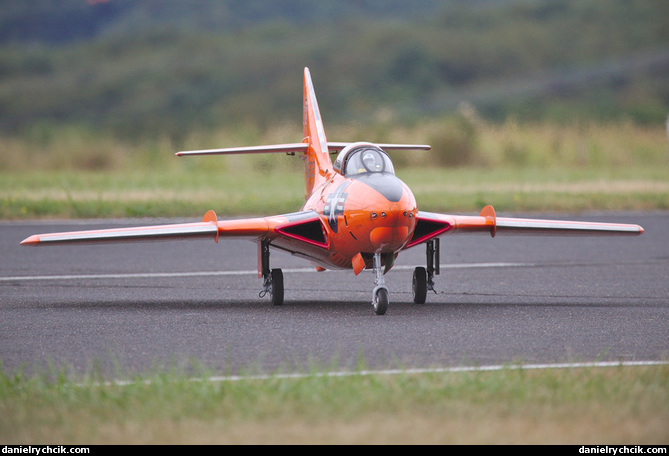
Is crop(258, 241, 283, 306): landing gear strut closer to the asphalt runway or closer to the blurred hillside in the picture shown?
the asphalt runway

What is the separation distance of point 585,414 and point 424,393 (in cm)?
110

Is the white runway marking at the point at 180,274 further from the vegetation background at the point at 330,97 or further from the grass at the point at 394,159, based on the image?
the vegetation background at the point at 330,97

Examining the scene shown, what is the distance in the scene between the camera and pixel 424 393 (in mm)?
6797

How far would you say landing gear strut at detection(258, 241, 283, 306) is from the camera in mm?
12398

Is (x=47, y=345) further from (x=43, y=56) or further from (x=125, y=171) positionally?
(x=43, y=56)

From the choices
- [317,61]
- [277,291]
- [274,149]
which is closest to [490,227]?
[277,291]

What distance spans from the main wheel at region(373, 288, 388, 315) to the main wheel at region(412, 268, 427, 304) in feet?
4.26

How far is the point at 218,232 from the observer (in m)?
11.8

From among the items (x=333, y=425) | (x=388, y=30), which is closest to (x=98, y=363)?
(x=333, y=425)

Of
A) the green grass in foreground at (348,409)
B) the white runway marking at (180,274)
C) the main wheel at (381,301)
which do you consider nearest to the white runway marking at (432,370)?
the green grass in foreground at (348,409)

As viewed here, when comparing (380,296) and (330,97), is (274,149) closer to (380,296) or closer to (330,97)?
(380,296)

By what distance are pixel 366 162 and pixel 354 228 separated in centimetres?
96

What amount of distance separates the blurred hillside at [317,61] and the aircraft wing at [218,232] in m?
36.4

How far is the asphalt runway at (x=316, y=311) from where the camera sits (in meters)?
8.56
